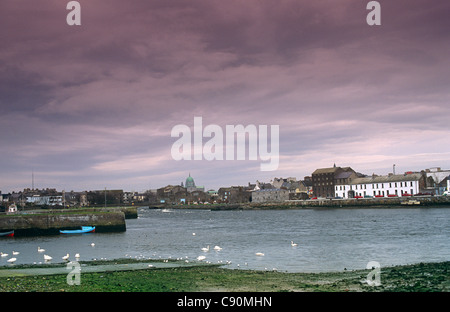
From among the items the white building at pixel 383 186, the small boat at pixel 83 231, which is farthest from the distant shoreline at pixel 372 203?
the small boat at pixel 83 231

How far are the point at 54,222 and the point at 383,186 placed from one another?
133 metres

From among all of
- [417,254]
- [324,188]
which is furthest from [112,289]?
[324,188]

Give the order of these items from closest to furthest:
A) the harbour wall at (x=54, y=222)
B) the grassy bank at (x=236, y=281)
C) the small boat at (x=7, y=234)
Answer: the grassy bank at (x=236, y=281), the small boat at (x=7, y=234), the harbour wall at (x=54, y=222)

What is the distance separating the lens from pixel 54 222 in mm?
67562

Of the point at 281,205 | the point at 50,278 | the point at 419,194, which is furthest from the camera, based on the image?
the point at 281,205

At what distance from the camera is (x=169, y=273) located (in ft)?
85.1

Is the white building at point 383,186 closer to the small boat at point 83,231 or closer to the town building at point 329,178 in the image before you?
the town building at point 329,178

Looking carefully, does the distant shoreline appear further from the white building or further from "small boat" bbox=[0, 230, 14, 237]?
"small boat" bbox=[0, 230, 14, 237]

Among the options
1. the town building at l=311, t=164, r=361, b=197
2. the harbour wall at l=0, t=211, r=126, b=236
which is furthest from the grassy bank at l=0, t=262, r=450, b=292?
the town building at l=311, t=164, r=361, b=197

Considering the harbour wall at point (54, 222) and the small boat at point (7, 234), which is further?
the harbour wall at point (54, 222)

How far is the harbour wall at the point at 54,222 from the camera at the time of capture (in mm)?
Answer: 65000

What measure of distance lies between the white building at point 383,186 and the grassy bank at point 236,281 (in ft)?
468
